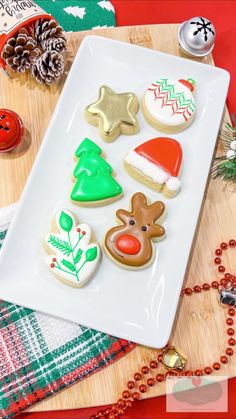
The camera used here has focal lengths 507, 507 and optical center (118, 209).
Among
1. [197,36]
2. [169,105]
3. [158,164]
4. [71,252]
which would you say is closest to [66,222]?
[71,252]

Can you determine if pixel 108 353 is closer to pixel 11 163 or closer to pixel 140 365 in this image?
pixel 140 365

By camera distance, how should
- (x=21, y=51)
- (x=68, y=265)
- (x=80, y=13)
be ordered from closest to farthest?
(x=68, y=265)
(x=21, y=51)
(x=80, y=13)

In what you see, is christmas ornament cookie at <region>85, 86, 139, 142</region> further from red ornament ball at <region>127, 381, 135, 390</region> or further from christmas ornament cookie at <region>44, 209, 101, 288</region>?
red ornament ball at <region>127, 381, 135, 390</region>

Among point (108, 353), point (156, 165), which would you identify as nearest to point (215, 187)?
point (156, 165)

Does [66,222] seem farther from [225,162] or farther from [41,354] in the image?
[225,162]

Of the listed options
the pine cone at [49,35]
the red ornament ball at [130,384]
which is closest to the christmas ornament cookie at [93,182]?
the pine cone at [49,35]

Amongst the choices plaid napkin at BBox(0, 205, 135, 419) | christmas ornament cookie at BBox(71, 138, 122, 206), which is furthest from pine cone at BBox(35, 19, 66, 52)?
plaid napkin at BBox(0, 205, 135, 419)
